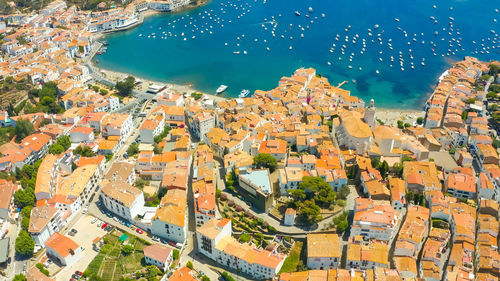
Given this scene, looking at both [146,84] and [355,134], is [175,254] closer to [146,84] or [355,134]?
[355,134]

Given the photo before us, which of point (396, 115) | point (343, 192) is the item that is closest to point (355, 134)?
point (343, 192)

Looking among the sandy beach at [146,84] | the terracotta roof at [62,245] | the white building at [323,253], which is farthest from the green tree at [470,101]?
the terracotta roof at [62,245]

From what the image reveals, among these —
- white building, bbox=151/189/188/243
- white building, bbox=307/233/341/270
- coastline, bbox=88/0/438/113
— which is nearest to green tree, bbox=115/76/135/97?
coastline, bbox=88/0/438/113

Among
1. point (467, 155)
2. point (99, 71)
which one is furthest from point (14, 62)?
point (467, 155)

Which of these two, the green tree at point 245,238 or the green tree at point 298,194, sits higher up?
the green tree at point 298,194

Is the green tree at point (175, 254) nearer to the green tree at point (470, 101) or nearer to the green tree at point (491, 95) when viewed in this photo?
the green tree at point (470, 101)
